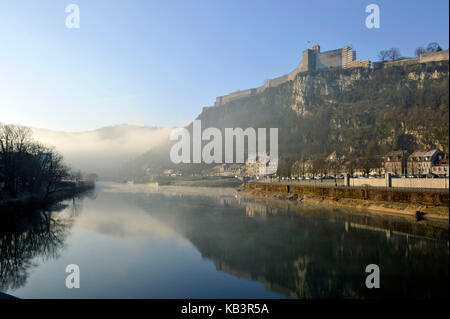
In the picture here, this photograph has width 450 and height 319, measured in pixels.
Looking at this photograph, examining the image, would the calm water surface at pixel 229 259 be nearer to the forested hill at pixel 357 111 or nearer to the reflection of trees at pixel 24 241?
the reflection of trees at pixel 24 241

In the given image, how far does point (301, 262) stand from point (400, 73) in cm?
10855

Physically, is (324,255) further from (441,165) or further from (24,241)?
(441,165)

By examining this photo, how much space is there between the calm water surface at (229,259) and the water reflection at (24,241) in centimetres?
6

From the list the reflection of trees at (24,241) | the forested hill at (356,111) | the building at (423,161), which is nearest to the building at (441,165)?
the building at (423,161)

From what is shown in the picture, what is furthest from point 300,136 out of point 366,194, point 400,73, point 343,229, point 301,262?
point 301,262

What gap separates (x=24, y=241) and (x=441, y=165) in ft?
182

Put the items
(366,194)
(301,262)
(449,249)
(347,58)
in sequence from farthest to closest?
(347,58) → (366,194) → (449,249) → (301,262)

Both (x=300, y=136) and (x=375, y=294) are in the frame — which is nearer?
(x=375, y=294)

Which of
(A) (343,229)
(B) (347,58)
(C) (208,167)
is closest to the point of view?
(A) (343,229)

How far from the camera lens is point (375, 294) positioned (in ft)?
32.8

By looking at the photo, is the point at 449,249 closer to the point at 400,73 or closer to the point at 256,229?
the point at 256,229

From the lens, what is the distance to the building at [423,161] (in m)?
48.1
